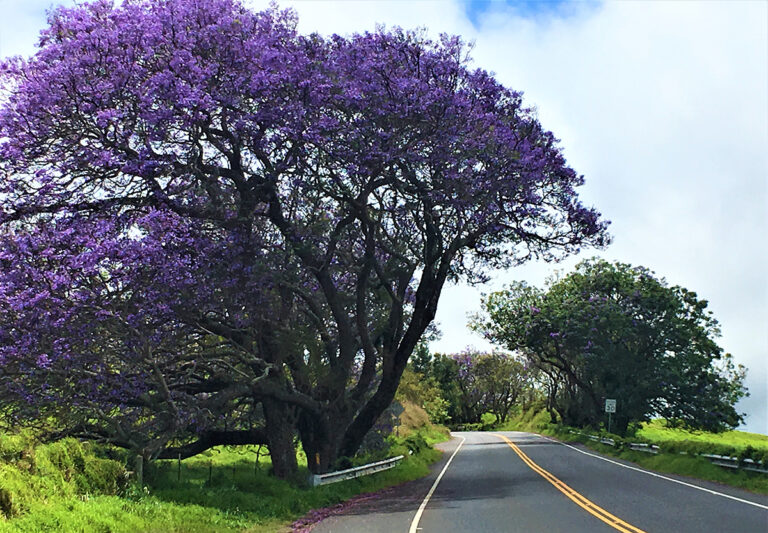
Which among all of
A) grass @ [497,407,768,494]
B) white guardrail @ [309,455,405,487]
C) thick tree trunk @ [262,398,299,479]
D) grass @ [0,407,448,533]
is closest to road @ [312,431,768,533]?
grass @ [497,407,768,494]

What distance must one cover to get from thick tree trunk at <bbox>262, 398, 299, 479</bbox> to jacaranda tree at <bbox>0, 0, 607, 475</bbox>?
9 cm

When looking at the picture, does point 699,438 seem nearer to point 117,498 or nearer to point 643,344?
point 643,344

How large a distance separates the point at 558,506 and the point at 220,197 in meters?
11.7

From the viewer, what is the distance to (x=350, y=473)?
2339 cm

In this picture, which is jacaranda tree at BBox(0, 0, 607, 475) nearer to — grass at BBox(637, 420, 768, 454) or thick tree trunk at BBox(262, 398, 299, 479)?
thick tree trunk at BBox(262, 398, 299, 479)

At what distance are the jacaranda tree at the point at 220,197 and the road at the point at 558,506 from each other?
4.65 metres

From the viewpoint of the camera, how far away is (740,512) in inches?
628

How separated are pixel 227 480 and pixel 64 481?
8.02m

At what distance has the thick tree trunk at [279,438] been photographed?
2372cm

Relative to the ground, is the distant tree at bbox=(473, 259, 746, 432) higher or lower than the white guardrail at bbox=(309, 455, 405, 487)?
higher

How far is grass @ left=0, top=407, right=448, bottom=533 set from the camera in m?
11.1

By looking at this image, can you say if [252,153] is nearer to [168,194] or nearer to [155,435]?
[168,194]

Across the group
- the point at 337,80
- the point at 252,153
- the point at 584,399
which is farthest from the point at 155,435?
the point at 584,399

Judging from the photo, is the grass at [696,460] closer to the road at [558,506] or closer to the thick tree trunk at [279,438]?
the road at [558,506]
